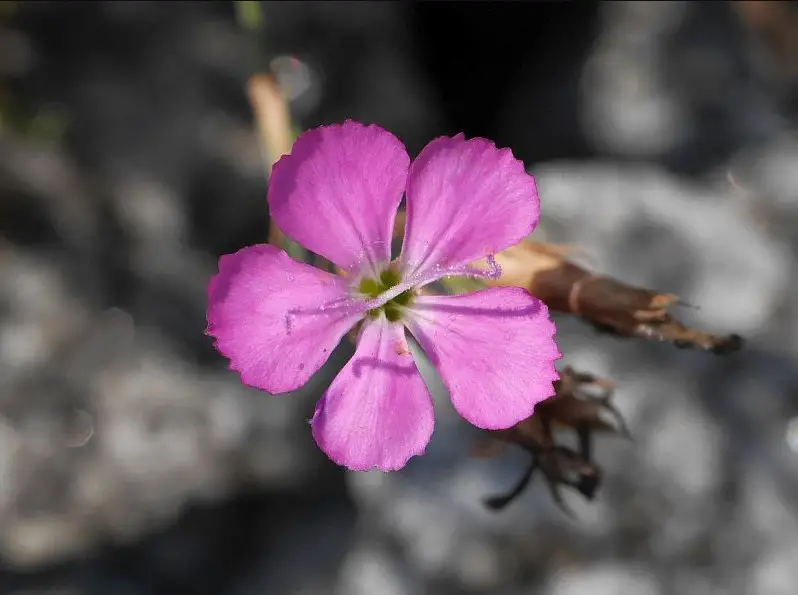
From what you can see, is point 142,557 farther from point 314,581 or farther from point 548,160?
point 548,160

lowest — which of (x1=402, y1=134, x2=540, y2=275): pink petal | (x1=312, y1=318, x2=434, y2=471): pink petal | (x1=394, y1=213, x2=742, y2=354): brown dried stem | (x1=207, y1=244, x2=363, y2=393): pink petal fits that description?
(x1=312, y1=318, x2=434, y2=471): pink petal

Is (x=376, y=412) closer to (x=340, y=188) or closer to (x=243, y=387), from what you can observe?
(x=340, y=188)

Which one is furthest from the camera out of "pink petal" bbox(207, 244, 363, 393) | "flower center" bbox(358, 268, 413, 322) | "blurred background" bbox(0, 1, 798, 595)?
"blurred background" bbox(0, 1, 798, 595)

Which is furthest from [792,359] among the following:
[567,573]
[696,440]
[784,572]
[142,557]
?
[142,557]

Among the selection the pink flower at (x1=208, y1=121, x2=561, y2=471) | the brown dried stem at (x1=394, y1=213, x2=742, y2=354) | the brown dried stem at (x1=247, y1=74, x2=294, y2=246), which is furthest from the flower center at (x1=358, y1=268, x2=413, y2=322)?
the brown dried stem at (x1=247, y1=74, x2=294, y2=246)

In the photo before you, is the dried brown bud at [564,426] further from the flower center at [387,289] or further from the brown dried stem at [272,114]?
the brown dried stem at [272,114]

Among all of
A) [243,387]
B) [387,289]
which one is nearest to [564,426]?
[387,289]

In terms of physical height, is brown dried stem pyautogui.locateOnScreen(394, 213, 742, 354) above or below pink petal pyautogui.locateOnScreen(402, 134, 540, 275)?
below

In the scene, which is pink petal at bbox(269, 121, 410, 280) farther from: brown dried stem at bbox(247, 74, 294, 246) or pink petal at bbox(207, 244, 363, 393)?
brown dried stem at bbox(247, 74, 294, 246)
